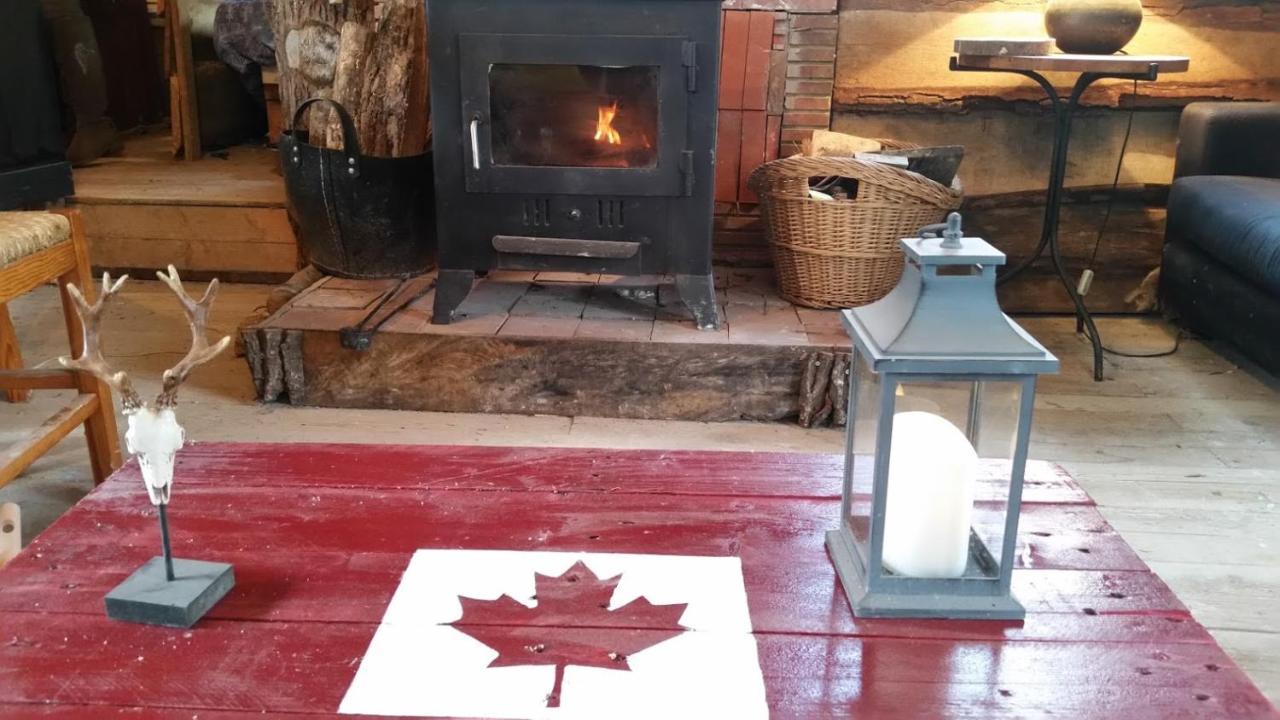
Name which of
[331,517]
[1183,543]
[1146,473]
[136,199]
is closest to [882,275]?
[1146,473]

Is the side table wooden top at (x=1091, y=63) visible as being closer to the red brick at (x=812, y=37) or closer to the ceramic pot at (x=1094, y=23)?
the ceramic pot at (x=1094, y=23)

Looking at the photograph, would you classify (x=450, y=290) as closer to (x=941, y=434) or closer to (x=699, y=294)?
(x=699, y=294)

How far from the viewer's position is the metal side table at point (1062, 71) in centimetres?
268

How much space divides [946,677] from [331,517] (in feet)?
2.38

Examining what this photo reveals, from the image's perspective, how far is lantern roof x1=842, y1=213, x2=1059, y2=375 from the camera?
979 millimetres

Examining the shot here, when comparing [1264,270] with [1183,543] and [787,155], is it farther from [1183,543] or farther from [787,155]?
[787,155]

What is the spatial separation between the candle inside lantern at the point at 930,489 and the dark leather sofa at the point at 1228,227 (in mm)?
1955

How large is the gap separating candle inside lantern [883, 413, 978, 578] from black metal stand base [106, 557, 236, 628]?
684mm

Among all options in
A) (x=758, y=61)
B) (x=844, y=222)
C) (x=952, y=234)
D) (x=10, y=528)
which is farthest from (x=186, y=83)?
(x=952, y=234)

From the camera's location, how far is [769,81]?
10.1 feet

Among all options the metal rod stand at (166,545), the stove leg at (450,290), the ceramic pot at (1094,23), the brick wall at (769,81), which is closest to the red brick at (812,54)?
the brick wall at (769,81)

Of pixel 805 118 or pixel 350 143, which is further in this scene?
pixel 805 118

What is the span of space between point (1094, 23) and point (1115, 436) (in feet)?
3.62

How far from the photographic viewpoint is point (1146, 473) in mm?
2307
